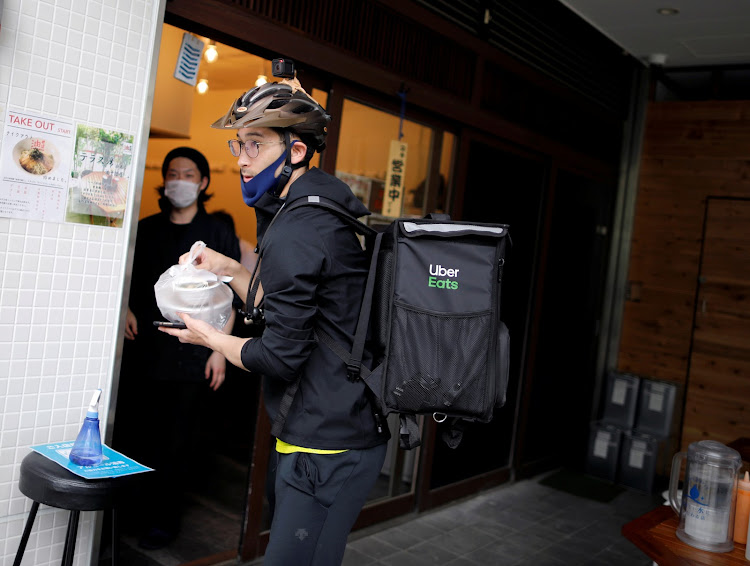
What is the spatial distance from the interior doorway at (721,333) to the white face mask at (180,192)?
4035 mm

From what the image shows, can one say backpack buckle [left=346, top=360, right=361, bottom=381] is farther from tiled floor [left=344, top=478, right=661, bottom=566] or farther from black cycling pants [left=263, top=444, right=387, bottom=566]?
tiled floor [left=344, top=478, right=661, bottom=566]

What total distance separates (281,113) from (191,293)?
0.54 metres

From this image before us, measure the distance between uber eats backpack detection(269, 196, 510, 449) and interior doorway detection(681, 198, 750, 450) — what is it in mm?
4169

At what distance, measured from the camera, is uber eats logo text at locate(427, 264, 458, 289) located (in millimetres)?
1898

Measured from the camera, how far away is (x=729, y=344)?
5.39 metres

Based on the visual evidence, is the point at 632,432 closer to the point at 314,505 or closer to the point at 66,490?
the point at 314,505

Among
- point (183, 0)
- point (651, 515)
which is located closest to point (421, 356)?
point (651, 515)

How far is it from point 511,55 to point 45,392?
3.36 metres

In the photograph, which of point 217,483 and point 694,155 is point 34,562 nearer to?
point 217,483

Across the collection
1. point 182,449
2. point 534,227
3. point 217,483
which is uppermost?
point 534,227

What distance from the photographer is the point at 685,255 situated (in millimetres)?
5594

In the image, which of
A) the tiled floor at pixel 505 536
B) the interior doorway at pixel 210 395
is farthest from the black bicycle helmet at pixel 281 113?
the tiled floor at pixel 505 536

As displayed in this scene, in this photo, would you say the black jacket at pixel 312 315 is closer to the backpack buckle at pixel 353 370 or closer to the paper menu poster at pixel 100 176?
the backpack buckle at pixel 353 370

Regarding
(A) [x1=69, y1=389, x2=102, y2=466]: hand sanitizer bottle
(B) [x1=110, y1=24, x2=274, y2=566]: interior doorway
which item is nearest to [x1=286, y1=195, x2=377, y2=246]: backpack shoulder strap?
(A) [x1=69, y1=389, x2=102, y2=466]: hand sanitizer bottle
